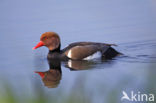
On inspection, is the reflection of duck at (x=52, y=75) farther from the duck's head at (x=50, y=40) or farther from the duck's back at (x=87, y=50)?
the duck's head at (x=50, y=40)

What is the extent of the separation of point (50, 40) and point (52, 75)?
195cm

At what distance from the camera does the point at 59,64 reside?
30.5 ft

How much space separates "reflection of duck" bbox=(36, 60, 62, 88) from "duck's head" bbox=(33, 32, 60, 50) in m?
0.64

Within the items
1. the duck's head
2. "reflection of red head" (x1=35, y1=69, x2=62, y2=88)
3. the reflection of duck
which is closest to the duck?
the duck's head

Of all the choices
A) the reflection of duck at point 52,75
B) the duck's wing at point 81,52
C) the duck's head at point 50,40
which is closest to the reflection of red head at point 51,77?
the reflection of duck at point 52,75

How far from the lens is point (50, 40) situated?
9992mm

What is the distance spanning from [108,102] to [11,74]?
189 inches

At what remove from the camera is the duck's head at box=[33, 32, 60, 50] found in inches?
389

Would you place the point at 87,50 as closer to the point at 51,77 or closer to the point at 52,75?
the point at 52,75

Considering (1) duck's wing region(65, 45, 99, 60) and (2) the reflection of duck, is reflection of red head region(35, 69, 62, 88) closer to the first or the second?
(2) the reflection of duck

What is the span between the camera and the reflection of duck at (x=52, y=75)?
7398mm

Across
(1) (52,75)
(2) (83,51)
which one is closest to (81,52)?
(2) (83,51)

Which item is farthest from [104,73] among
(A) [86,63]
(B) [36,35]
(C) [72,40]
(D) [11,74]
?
(B) [36,35]

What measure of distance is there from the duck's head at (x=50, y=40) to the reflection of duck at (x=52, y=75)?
64 centimetres
